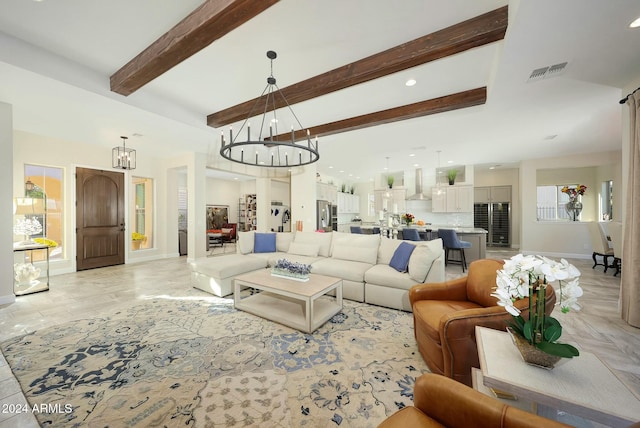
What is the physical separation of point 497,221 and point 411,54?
8241 mm

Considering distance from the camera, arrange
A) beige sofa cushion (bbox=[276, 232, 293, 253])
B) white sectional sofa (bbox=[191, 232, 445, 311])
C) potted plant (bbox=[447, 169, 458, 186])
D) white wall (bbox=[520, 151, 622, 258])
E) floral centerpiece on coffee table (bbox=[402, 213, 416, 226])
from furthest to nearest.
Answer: potted plant (bbox=[447, 169, 458, 186]) → floral centerpiece on coffee table (bbox=[402, 213, 416, 226]) → white wall (bbox=[520, 151, 622, 258]) → beige sofa cushion (bbox=[276, 232, 293, 253]) → white sectional sofa (bbox=[191, 232, 445, 311])

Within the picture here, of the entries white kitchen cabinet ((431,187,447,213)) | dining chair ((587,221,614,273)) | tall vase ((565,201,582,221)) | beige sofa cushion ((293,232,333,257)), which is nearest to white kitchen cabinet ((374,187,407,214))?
white kitchen cabinet ((431,187,447,213))

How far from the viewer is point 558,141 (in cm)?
524

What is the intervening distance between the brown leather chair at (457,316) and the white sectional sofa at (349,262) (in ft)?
2.40

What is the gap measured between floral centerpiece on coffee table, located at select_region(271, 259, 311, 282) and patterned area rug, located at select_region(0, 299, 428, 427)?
1.94 ft

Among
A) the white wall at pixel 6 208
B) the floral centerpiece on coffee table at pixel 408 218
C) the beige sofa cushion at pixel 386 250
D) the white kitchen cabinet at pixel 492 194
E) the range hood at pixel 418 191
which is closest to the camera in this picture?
the white wall at pixel 6 208

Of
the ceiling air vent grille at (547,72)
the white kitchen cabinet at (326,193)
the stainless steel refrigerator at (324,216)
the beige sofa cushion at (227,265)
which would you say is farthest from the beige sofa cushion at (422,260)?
the white kitchen cabinet at (326,193)

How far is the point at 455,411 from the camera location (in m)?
0.98

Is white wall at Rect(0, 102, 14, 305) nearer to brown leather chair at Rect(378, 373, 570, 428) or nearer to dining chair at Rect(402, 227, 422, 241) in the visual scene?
brown leather chair at Rect(378, 373, 570, 428)

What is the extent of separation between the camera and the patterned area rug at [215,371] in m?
1.57

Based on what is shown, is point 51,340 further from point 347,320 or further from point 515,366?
point 515,366

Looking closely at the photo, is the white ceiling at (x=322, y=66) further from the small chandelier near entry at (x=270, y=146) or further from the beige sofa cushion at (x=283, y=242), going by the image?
the beige sofa cushion at (x=283, y=242)

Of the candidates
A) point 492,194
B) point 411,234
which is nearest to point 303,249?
point 411,234

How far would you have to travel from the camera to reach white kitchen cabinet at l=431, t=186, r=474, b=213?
752cm
